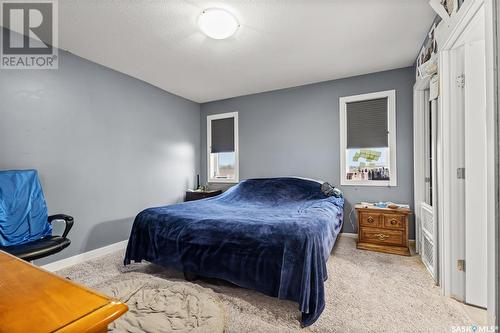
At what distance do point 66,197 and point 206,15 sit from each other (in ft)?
8.51

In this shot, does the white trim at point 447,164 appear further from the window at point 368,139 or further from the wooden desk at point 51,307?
the wooden desk at point 51,307

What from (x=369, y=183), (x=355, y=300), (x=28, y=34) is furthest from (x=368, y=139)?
(x=28, y=34)

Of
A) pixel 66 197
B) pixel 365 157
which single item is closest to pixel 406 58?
pixel 365 157

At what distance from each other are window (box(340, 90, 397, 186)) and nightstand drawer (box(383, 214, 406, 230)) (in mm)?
638

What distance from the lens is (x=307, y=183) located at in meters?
3.59

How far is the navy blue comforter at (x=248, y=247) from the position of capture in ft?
5.47

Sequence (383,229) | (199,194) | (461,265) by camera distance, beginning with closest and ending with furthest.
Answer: (461,265)
(383,229)
(199,194)

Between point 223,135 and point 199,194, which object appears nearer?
point 199,194

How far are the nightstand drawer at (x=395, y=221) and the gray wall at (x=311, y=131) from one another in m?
0.52

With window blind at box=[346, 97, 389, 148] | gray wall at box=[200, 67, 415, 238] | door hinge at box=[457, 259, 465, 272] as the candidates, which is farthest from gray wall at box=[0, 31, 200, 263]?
door hinge at box=[457, 259, 465, 272]

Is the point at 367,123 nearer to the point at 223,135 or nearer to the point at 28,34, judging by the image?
the point at 223,135

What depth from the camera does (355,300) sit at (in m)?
1.91

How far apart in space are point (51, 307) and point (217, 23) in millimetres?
2368

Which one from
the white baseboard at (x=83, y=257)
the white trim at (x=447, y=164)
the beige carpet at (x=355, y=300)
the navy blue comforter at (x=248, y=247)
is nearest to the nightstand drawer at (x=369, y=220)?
the beige carpet at (x=355, y=300)
